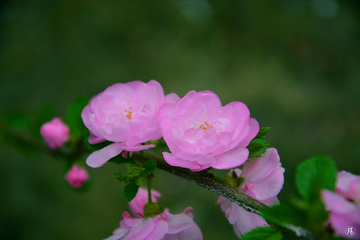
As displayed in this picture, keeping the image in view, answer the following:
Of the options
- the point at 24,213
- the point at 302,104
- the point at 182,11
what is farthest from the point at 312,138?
the point at 24,213

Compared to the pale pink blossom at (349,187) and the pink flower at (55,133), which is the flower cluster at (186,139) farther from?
the pink flower at (55,133)

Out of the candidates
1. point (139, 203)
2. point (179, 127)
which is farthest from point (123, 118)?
point (139, 203)

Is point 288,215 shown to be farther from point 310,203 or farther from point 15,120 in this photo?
point 15,120

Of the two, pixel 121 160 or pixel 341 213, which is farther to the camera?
pixel 121 160

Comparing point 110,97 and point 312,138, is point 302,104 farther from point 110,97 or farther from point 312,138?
point 110,97


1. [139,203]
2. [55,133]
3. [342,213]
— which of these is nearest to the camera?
[342,213]

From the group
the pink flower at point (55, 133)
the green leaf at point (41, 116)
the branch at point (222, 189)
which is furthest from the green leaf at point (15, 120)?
the branch at point (222, 189)
